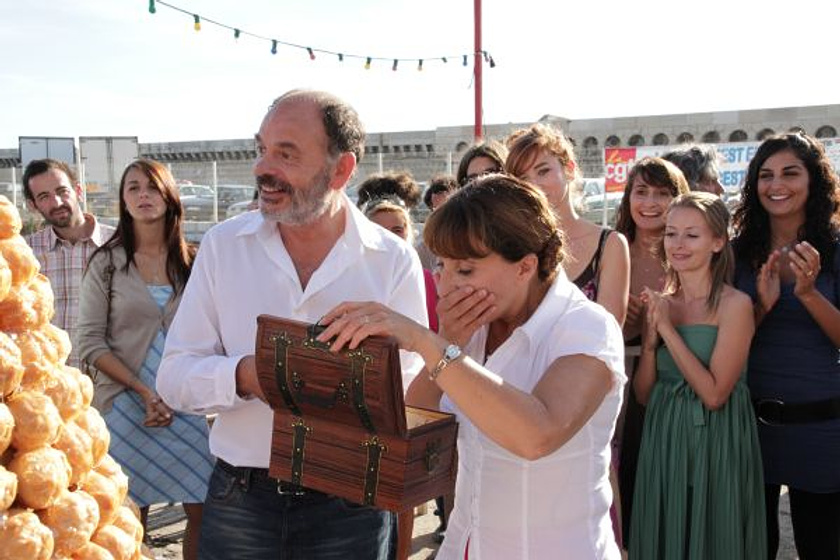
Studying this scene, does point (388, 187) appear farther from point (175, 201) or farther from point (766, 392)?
point (766, 392)

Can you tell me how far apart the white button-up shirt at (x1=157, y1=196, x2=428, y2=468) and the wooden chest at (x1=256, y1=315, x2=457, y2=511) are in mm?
386

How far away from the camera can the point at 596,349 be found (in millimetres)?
1682

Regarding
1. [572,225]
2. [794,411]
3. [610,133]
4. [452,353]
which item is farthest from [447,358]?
[610,133]

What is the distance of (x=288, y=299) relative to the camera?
2232 mm

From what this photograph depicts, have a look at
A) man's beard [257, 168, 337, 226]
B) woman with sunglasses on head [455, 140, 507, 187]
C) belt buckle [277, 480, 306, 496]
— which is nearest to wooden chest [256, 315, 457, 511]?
belt buckle [277, 480, 306, 496]

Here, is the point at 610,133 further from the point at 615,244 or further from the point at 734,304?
the point at 615,244

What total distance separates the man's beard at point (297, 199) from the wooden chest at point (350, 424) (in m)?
0.50

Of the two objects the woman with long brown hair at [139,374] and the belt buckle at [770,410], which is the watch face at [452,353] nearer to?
the belt buckle at [770,410]

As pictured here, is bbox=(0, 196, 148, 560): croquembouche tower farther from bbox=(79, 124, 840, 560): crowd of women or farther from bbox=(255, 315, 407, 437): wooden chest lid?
bbox=(79, 124, 840, 560): crowd of women

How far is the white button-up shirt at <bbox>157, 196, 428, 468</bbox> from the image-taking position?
2.19m

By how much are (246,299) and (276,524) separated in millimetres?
611

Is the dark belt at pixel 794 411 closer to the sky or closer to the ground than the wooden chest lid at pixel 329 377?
closer to the ground

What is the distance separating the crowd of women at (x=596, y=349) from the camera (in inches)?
68.3

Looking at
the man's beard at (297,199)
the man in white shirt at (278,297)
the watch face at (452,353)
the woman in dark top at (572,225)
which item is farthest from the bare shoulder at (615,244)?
the watch face at (452,353)
